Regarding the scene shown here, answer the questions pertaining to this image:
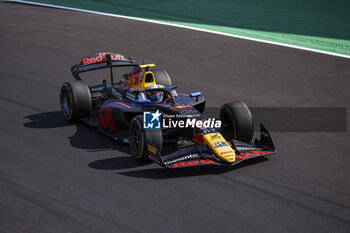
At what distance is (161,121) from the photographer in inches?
423

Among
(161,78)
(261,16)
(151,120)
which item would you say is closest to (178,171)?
(151,120)

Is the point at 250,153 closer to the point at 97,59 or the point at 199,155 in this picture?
the point at 199,155

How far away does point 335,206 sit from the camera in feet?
28.2

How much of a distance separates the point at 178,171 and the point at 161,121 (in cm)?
127

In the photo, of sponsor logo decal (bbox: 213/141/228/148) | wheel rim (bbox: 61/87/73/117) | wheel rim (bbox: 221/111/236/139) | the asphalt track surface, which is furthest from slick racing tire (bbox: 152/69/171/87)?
sponsor logo decal (bbox: 213/141/228/148)

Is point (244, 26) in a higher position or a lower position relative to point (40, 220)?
higher

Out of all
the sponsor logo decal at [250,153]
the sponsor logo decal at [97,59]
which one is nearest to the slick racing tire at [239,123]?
the sponsor logo decal at [250,153]

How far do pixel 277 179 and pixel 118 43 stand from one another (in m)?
12.0

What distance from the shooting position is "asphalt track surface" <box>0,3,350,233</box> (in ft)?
26.8

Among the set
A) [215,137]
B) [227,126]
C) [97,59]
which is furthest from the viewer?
[97,59]

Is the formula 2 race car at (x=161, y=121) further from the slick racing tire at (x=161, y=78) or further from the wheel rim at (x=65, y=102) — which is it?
the slick racing tire at (x=161, y=78)

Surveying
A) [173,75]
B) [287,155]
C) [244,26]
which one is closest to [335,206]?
[287,155]

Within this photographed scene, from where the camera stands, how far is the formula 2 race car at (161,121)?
388 inches

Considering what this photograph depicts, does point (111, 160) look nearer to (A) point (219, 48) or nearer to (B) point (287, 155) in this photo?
(B) point (287, 155)
